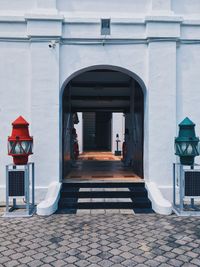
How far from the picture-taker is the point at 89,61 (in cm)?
714

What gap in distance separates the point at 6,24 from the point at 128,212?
5827 mm

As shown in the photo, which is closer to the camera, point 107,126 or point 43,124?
point 43,124

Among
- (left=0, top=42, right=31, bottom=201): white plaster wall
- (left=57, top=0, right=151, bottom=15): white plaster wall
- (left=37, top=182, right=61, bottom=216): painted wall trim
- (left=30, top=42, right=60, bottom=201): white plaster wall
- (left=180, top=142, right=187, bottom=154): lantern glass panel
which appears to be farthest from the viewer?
(left=57, top=0, right=151, bottom=15): white plaster wall

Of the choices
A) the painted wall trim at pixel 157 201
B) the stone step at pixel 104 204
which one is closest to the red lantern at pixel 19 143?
the stone step at pixel 104 204

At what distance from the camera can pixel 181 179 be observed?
6129 millimetres

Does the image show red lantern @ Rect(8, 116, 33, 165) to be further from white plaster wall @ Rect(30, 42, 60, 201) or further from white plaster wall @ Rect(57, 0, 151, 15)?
white plaster wall @ Rect(57, 0, 151, 15)

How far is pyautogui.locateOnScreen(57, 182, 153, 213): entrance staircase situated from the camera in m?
6.51

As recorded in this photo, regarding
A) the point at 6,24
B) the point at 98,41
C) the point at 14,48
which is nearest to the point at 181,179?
the point at 98,41

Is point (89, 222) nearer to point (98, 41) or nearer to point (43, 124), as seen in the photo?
point (43, 124)

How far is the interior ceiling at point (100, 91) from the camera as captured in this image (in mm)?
10875

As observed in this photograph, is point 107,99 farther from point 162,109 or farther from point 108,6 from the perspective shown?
point 162,109

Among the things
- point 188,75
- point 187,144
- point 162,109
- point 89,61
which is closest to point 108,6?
point 89,61

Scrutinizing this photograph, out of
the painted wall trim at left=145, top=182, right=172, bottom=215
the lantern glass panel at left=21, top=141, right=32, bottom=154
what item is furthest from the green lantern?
the lantern glass panel at left=21, top=141, right=32, bottom=154

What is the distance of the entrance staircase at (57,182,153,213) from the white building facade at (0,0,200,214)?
1.55 ft
